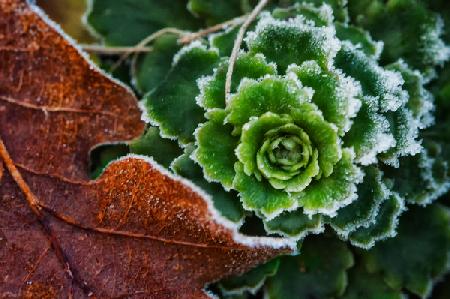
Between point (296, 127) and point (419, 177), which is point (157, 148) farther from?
point (419, 177)

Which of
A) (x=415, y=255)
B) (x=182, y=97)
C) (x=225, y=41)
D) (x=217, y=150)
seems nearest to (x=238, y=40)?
(x=225, y=41)

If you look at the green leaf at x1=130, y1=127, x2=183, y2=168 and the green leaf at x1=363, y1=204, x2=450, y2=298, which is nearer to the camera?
the green leaf at x1=130, y1=127, x2=183, y2=168

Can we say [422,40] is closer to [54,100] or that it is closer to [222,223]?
[222,223]

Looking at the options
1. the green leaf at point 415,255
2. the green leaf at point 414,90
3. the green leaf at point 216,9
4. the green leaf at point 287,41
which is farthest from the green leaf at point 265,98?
the green leaf at point 415,255

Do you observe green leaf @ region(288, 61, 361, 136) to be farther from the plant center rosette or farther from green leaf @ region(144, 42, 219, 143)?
green leaf @ region(144, 42, 219, 143)

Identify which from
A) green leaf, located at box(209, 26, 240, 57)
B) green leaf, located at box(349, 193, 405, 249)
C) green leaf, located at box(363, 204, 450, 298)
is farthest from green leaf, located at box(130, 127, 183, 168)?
green leaf, located at box(363, 204, 450, 298)

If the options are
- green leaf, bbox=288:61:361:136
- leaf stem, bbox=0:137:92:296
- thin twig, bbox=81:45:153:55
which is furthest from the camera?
thin twig, bbox=81:45:153:55

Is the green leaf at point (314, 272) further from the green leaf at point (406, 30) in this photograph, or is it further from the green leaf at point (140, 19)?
the green leaf at point (140, 19)
